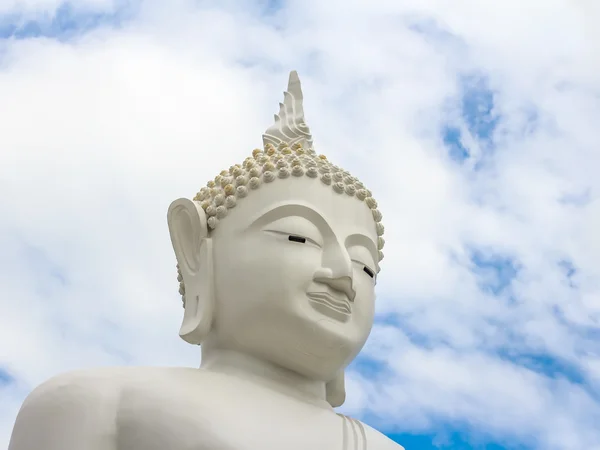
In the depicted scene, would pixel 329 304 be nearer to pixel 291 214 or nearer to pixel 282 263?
pixel 282 263

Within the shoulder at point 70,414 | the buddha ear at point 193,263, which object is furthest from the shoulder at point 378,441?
the shoulder at point 70,414

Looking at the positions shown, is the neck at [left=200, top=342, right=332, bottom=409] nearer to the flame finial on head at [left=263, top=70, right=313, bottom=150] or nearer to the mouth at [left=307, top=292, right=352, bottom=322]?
the mouth at [left=307, top=292, right=352, bottom=322]

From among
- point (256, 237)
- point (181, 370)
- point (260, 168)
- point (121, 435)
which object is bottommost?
point (121, 435)

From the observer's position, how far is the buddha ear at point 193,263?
5930mm

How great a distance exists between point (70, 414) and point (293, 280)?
1.50 metres

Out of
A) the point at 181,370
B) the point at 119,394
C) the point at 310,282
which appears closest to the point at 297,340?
the point at 310,282

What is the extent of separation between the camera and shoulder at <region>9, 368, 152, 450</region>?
5.16 metres

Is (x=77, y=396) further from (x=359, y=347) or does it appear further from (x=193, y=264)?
(x=359, y=347)

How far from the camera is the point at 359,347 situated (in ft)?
19.9

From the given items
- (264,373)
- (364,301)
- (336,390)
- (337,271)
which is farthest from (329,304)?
(336,390)

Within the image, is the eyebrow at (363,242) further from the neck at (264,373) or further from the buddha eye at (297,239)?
the neck at (264,373)

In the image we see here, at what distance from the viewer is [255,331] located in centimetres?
579

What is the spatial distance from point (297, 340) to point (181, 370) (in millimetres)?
720

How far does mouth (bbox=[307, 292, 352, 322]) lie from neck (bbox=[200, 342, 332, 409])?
47 cm
